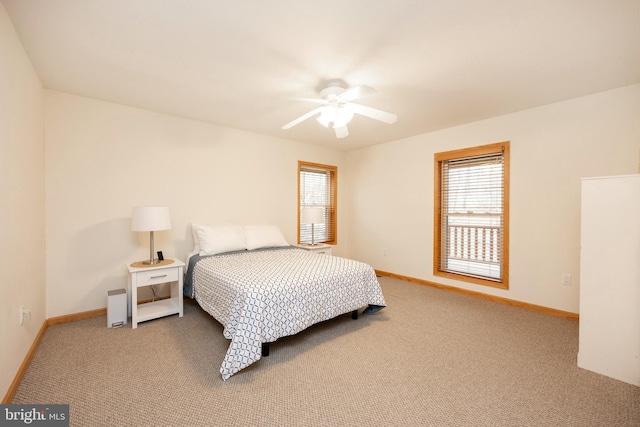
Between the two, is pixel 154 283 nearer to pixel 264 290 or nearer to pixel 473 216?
pixel 264 290

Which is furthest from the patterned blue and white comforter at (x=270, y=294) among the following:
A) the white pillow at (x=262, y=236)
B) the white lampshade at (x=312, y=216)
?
the white lampshade at (x=312, y=216)

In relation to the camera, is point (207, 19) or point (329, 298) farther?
point (329, 298)

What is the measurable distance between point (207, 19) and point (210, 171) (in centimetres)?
234

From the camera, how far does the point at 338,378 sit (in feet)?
6.34

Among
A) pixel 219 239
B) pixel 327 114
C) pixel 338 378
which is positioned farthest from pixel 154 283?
pixel 327 114

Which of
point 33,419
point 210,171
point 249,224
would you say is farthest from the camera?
point 249,224

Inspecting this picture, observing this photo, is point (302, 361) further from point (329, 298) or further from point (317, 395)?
point (329, 298)

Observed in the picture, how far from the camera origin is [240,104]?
312 cm

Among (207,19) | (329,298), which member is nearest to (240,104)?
(207,19)

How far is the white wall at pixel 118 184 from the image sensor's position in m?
2.84

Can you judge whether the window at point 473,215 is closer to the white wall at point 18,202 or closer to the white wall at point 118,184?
the white wall at point 118,184

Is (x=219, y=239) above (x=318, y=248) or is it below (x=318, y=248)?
above

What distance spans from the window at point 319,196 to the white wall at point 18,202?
3233mm

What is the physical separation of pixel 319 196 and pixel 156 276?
10.2ft
